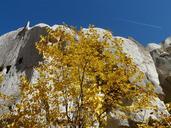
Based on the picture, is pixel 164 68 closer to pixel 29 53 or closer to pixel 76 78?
pixel 29 53

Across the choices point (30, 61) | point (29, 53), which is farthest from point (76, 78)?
point (29, 53)

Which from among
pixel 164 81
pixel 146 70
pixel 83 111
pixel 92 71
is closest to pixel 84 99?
pixel 83 111

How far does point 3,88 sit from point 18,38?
26.4ft

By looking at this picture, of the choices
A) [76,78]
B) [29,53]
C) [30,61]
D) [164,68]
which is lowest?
[76,78]

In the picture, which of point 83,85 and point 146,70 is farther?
point 146,70

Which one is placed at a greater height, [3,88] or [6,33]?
[6,33]

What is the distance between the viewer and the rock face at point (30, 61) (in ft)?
110

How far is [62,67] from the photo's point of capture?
19469 mm

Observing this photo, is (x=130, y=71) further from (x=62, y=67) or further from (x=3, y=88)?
(x=3, y=88)

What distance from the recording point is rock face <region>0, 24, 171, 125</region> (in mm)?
33531

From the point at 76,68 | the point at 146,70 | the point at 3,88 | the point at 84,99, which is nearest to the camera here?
the point at 84,99

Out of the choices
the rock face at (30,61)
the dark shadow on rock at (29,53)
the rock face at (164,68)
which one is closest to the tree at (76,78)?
the rock face at (30,61)

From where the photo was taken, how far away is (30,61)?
35.6 m

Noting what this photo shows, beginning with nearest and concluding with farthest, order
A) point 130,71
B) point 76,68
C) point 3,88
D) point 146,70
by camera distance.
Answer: point 76,68 < point 130,71 < point 3,88 < point 146,70
